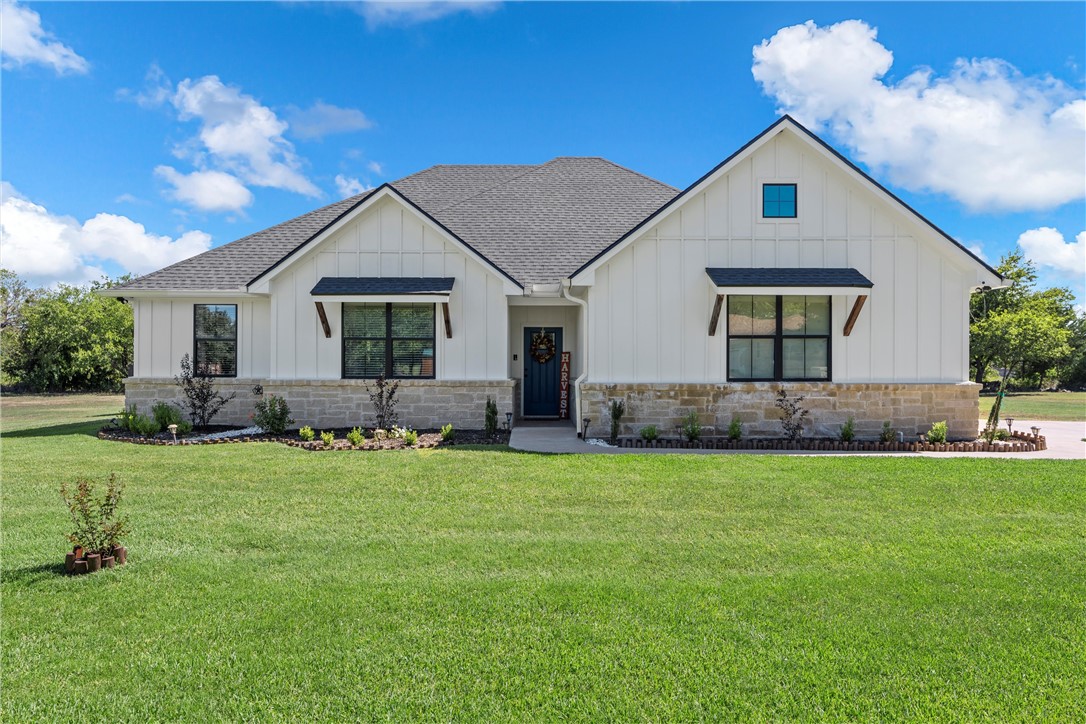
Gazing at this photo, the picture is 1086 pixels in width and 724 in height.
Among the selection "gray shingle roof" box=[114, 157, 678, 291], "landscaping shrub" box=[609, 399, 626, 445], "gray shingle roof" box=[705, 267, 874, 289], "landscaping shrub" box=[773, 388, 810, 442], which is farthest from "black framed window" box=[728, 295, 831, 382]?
"gray shingle roof" box=[114, 157, 678, 291]

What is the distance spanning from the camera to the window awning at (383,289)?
12.3 metres

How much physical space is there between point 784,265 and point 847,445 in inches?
146

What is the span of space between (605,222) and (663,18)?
16.7ft

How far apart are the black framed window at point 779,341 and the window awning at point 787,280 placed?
0.60 metres

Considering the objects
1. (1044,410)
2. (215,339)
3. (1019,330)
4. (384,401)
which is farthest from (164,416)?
(1019,330)

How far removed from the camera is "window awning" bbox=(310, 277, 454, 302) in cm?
1234

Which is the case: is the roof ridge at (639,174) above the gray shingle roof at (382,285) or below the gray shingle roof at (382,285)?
above

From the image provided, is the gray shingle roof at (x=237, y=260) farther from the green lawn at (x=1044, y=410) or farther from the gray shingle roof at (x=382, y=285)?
the green lawn at (x=1044, y=410)

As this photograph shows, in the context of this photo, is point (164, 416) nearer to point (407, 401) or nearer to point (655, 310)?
point (407, 401)

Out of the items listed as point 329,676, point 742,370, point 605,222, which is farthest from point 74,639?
point 605,222


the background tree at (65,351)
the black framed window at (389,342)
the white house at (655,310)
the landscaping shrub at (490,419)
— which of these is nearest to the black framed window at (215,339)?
the white house at (655,310)

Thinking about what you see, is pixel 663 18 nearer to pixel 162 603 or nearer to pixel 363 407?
pixel 363 407

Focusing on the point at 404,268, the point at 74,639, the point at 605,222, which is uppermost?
the point at 605,222

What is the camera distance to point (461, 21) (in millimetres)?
16094
